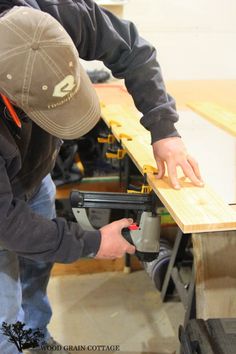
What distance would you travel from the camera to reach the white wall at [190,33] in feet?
8.82

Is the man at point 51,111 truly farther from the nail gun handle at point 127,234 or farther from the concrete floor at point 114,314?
the concrete floor at point 114,314

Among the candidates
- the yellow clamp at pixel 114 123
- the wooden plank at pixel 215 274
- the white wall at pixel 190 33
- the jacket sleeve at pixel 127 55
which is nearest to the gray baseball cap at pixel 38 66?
the jacket sleeve at pixel 127 55

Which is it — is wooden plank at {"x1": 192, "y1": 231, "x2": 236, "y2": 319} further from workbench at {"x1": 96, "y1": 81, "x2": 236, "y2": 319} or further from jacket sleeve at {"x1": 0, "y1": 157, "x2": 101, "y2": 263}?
jacket sleeve at {"x1": 0, "y1": 157, "x2": 101, "y2": 263}

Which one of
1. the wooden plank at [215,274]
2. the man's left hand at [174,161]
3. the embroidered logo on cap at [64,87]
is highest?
the embroidered logo on cap at [64,87]

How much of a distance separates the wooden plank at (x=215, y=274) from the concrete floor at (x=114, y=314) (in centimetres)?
46

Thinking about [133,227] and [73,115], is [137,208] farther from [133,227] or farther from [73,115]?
[73,115]

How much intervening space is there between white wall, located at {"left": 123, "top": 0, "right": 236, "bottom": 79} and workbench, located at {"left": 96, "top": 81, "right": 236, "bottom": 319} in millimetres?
1006

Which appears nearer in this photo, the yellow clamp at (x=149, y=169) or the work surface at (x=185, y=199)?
the work surface at (x=185, y=199)

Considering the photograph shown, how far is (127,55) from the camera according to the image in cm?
120

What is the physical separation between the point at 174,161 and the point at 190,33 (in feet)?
6.34

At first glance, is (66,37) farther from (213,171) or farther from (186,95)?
(186,95)

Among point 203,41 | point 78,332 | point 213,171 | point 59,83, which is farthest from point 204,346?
point 203,41

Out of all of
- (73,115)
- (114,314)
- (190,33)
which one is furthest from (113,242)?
(190,33)

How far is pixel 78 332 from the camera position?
1731 millimetres
